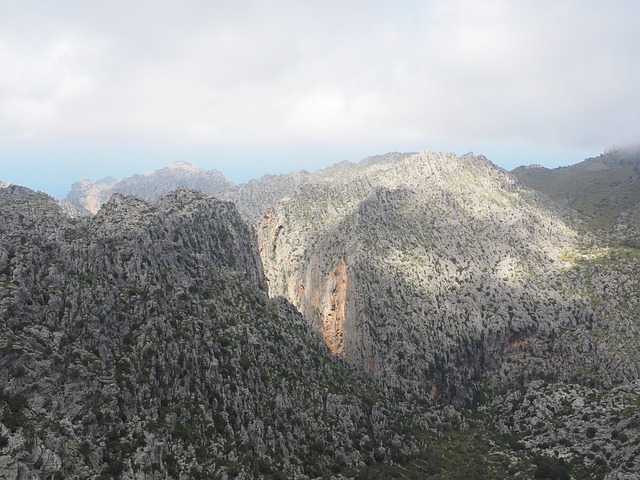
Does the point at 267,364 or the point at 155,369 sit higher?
the point at 155,369

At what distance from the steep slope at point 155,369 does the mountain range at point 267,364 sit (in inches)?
14.4

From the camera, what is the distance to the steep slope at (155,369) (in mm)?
70000

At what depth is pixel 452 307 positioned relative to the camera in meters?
190

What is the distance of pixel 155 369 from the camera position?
90.6 metres

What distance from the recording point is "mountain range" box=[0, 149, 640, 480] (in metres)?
75.1

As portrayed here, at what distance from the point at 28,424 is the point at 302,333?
83658 mm

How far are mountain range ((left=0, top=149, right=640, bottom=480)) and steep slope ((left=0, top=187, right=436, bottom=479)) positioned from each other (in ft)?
1.20

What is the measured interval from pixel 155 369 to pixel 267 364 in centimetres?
3001

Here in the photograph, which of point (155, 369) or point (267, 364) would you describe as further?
point (267, 364)

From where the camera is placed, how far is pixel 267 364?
371ft

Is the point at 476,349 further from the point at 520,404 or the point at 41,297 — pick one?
the point at 41,297

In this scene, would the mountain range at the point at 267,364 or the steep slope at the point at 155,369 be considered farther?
the mountain range at the point at 267,364

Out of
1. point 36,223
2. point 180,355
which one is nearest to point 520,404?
point 180,355

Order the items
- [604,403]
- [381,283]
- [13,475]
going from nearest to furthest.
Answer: [13,475]
[604,403]
[381,283]
